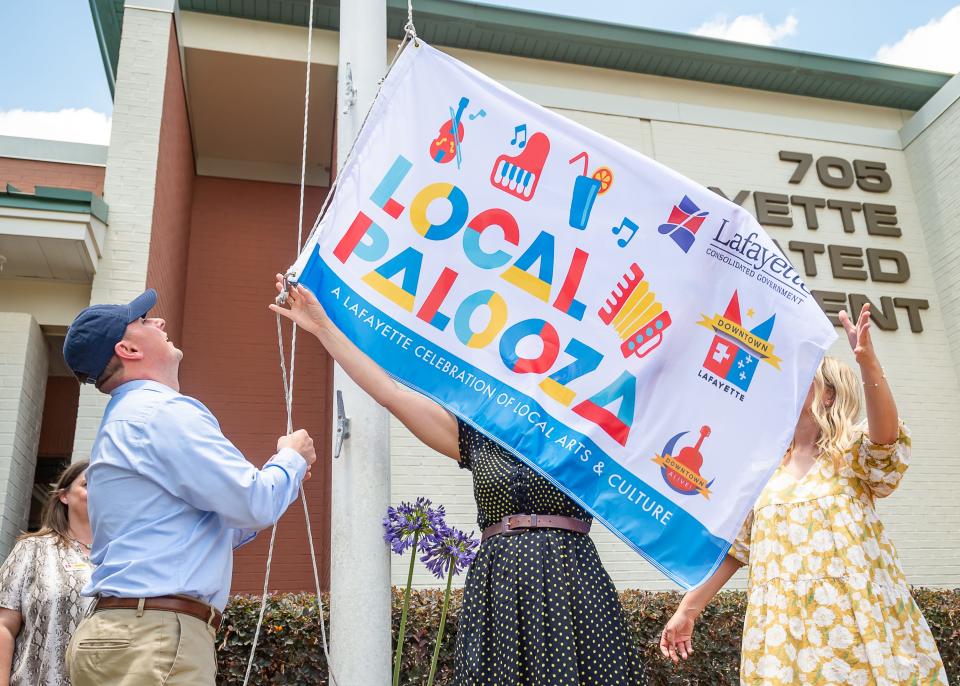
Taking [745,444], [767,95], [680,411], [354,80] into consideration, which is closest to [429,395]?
[680,411]

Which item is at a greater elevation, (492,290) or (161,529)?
(492,290)

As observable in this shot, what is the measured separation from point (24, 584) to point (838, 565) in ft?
9.57

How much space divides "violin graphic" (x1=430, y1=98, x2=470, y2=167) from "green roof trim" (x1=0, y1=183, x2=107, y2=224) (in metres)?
4.36

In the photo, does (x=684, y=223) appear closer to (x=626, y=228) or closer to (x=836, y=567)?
(x=626, y=228)

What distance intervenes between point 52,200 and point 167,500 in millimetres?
4721

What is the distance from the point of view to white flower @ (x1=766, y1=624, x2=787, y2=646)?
2668mm

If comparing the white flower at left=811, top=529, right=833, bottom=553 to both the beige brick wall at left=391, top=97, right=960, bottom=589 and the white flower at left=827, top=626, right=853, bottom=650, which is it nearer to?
the white flower at left=827, top=626, right=853, bottom=650

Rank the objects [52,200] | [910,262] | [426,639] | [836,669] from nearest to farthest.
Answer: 1. [836,669]
2. [426,639]
3. [52,200]
4. [910,262]

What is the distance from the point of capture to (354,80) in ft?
10.6

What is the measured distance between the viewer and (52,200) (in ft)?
19.6

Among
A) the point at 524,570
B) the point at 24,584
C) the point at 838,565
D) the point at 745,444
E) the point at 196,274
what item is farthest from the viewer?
the point at 196,274

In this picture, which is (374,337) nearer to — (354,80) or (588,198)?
(588,198)

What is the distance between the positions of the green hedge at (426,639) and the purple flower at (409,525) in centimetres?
125

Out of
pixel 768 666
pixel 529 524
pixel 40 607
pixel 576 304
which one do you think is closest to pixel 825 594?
pixel 768 666
